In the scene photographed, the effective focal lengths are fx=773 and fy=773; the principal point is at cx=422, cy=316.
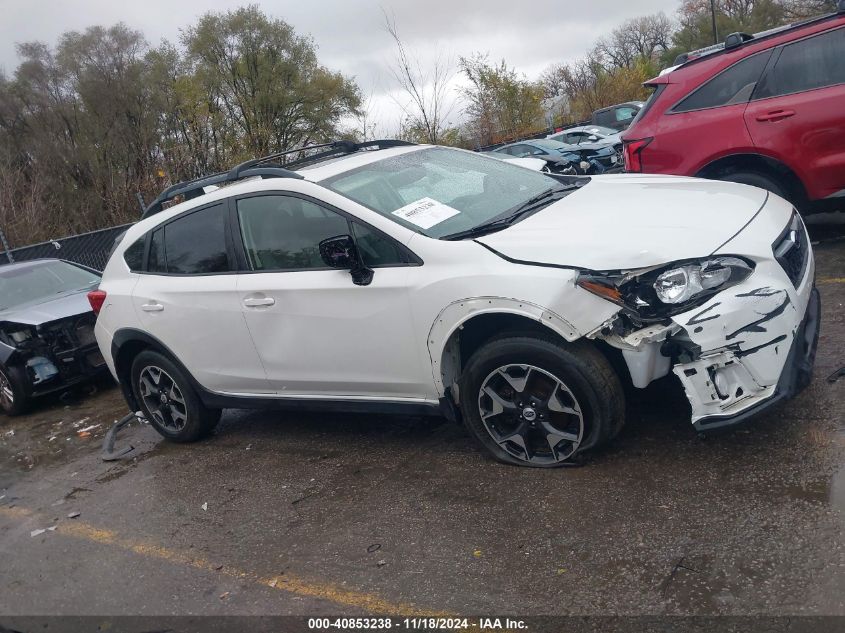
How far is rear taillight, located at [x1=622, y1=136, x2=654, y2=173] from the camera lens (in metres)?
6.93

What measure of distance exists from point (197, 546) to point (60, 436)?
3343 mm

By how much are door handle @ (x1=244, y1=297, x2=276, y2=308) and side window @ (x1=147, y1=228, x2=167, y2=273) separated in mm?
987

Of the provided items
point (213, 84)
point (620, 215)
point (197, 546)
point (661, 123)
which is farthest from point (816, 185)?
point (213, 84)

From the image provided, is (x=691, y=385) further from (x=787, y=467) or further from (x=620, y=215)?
(x=620, y=215)

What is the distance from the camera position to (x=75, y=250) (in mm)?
15648

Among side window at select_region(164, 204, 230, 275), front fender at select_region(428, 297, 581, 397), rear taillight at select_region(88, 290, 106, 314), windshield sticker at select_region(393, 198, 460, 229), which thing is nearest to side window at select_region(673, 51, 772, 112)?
windshield sticker at select_region(393, 198, 460, 229)

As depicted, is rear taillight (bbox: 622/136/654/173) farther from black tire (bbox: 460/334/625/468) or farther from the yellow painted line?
the yellow painted line

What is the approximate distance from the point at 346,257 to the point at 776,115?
13.6 feet

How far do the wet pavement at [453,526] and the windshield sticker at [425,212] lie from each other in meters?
1.33

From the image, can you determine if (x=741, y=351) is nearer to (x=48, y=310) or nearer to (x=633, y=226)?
(x=633, y=226)

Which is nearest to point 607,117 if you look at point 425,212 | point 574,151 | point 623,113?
point 623,113

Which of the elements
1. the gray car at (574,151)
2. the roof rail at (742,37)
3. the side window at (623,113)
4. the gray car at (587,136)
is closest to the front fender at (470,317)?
the roof rail at (742,37)

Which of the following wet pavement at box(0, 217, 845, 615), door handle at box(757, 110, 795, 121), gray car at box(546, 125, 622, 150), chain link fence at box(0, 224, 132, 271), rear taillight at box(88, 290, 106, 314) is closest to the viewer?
wet pavement at box(0, 217, 845, 615)

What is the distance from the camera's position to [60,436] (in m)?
6.73
